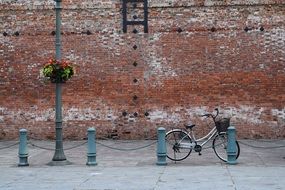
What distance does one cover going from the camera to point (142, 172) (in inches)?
476

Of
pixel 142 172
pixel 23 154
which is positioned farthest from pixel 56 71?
pixel 142 172

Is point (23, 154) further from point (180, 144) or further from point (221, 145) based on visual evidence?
point (221, 145)

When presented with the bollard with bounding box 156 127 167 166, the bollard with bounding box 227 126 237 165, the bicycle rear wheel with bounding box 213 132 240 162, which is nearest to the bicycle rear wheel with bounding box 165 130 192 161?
the bollard with bounding box 156 127 167 166

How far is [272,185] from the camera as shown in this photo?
32.7 feet

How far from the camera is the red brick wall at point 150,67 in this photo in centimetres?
1880

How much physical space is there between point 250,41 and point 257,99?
2093mm

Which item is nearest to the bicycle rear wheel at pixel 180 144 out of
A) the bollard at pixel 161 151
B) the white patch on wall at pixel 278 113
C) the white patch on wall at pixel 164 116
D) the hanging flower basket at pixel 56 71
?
the bollard at pixel 161 151

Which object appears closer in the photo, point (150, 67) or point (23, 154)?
point (23, 154)

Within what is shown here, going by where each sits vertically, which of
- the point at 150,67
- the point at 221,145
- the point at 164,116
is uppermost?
the point at 150,67

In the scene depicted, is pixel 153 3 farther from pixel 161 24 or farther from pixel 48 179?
pixel 48 179

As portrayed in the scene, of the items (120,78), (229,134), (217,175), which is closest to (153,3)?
(120,78)

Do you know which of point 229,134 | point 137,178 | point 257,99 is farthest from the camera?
point 257,99

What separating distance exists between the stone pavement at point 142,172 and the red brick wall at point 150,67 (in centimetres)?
260

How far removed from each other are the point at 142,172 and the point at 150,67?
7558 millimetres
